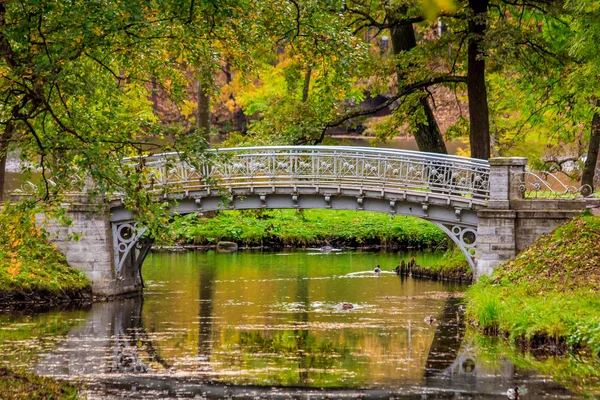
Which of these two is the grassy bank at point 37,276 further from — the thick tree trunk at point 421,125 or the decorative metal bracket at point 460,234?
the thick tree trunk at point 421,125

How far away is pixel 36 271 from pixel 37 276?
4.8 inches

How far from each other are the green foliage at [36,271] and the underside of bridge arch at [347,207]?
4.13ft

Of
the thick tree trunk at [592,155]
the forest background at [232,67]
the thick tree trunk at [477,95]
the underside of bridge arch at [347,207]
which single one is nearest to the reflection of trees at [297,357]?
the forest background at [232,67]

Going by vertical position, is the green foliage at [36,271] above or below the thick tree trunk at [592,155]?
below

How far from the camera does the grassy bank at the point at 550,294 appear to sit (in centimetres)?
1633

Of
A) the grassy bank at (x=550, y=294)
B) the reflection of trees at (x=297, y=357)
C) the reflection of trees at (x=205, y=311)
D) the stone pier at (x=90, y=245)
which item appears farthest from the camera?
the stone pier at (x=90, y=245)

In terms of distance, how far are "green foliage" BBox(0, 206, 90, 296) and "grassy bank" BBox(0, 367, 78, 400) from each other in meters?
8.97

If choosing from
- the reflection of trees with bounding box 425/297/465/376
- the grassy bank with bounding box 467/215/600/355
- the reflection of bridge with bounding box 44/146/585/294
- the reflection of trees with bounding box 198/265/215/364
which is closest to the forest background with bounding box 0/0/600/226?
the reflection of bridge with bounding box 44/146/585/294

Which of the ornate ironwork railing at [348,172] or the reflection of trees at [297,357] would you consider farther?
the ornate ironwork railing at [348,172]

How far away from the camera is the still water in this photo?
47.0 feet

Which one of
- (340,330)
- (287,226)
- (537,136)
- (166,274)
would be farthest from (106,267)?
(537,136)

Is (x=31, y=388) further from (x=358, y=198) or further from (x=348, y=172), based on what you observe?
(x=348, y=172)

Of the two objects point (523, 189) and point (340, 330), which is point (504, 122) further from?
point (340, 330)

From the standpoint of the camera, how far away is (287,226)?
119ft
